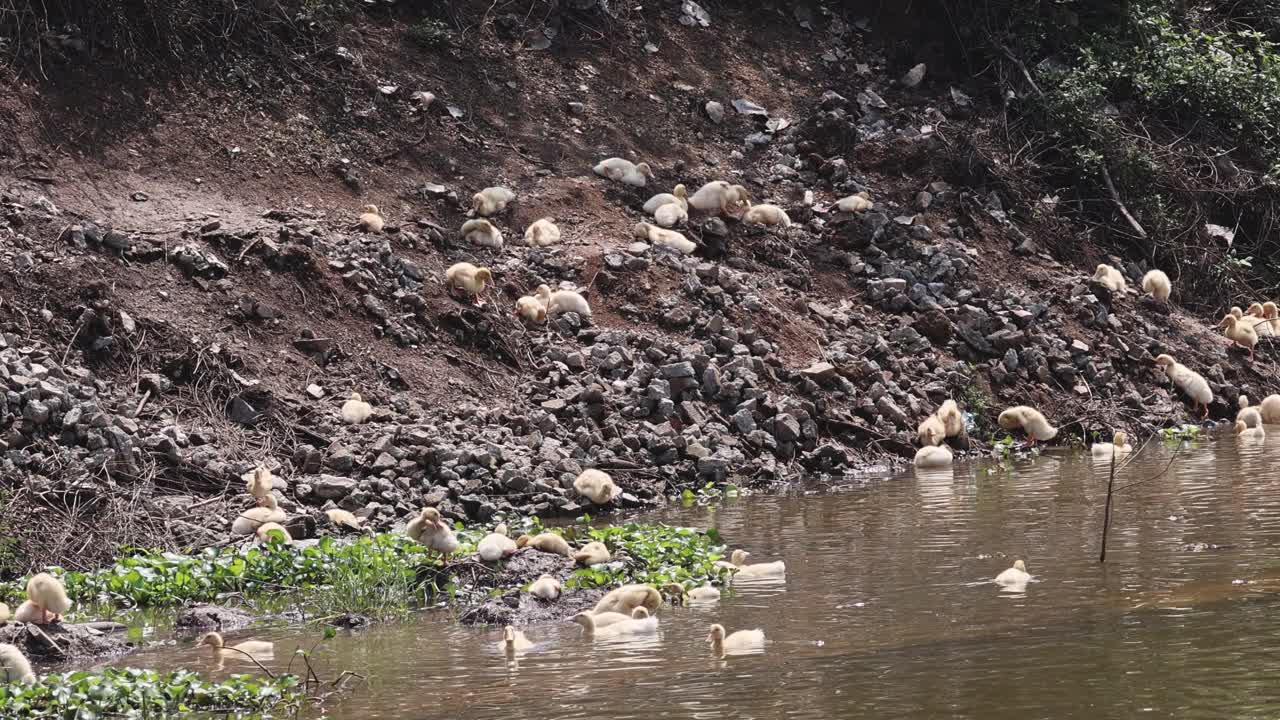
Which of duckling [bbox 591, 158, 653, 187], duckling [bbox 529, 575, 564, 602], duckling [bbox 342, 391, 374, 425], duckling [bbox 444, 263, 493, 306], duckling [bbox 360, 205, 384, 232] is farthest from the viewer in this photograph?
duckling [bbox 591, 158, 653, 187]

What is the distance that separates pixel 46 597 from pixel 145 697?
193 centimetres

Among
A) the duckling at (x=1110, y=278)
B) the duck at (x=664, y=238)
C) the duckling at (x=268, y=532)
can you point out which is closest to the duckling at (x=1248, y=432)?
the duckling at (x=1110, y=278)

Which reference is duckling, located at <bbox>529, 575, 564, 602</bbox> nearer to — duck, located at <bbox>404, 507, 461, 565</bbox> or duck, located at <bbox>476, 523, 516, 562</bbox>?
duck, located at <bbox>476, 523, 516, 562</bbox>

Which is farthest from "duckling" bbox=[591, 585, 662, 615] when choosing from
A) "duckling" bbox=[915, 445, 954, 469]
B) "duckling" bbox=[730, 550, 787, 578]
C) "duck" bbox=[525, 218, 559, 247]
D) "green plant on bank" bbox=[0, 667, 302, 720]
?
"duck" bbox=[525, 218, 559, 247]

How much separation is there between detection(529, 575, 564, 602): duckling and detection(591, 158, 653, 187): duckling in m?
10.1

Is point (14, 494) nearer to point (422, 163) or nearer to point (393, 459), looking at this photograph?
point (393, 459)

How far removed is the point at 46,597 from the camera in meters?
8.76

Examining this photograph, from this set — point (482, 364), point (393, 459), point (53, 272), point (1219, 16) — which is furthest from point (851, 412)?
point (1219, 16)

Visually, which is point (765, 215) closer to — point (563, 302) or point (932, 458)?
point (563, 302)

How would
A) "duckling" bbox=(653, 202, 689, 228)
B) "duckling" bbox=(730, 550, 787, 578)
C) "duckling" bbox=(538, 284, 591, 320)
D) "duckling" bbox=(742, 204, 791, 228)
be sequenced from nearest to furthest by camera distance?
"duckling" bbox=(730, 550, 787, 578) → "duckling" bbox=(538, 284, 591, 320) → "duckling" bbox=(653, 202, 689, 228) → "duckling" bbox=(742, 204, 791, 228)

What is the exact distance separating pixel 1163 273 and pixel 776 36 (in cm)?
718

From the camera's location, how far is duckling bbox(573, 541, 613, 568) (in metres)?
10.1

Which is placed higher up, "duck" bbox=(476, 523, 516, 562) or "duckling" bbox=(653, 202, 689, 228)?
"duckling" bbox=(653, 202, 689, 228)

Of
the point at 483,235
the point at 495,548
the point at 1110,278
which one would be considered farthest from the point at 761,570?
the point at 1110,278
